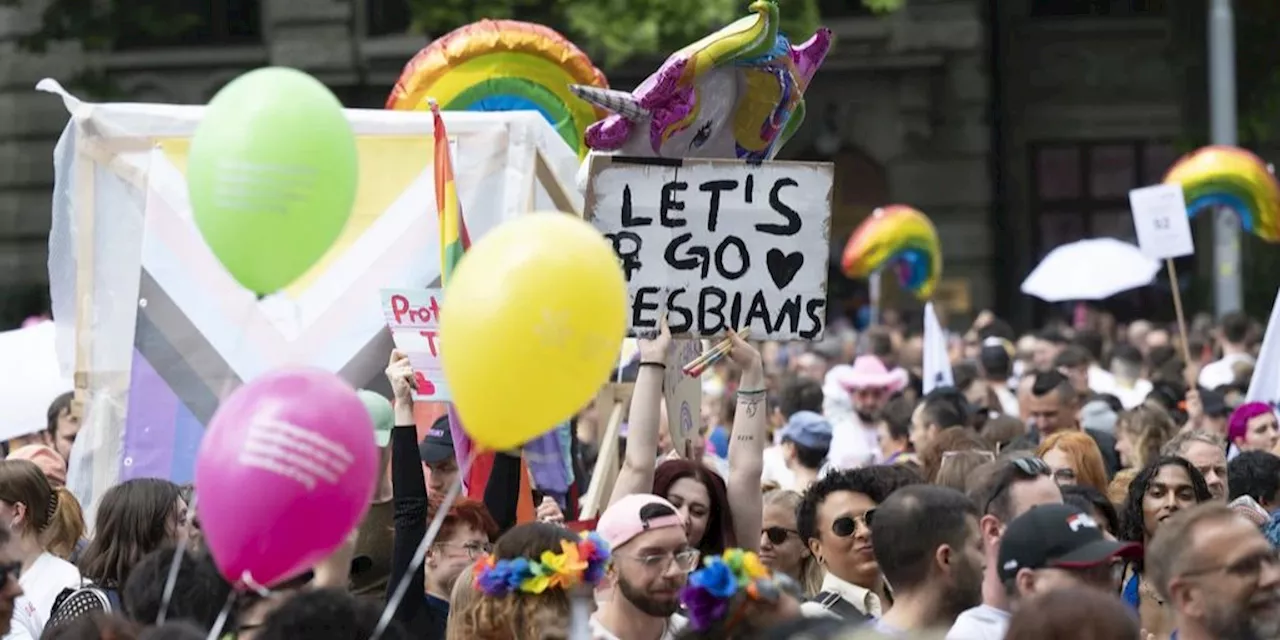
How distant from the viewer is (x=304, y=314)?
28.3ft

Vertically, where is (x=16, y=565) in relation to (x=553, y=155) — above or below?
below

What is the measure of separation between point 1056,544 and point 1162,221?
8.86 m

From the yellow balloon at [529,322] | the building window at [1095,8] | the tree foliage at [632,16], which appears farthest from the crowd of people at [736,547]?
the building window at [1095,8]

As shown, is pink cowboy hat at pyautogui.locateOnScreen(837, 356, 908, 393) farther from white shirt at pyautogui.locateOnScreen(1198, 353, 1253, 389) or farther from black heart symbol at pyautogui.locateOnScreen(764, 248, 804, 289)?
black heart symbol at pyautogui.locateOnScreen(764, 248, 804, 289)

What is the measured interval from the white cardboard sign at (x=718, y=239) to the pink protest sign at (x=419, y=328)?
3.14ft

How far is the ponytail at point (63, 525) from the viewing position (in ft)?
23.4

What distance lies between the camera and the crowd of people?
4641 millimetres

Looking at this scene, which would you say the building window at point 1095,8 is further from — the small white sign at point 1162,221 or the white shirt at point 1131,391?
the white shirt at point 1131,391

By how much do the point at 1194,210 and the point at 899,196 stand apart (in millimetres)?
8537

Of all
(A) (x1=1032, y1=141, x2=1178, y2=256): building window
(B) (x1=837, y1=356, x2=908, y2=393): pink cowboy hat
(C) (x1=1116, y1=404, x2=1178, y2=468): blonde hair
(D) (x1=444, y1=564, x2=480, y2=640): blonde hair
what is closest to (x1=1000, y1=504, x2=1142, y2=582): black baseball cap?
(D) (x1=444, y1=564, x2=480, y2=640): blonde hair

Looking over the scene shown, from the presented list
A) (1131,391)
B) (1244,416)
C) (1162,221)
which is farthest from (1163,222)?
(1244,416)

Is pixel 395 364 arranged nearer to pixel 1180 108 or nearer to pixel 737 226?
pixel 737 226

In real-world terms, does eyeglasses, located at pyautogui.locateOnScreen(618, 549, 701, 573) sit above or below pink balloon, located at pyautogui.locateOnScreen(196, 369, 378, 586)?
below

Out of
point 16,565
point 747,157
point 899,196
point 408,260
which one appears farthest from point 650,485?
point 899,196
